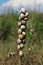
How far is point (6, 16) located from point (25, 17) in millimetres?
410

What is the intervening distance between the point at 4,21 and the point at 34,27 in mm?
644

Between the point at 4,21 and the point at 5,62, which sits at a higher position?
the point at 4,21

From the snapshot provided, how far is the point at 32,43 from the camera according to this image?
15.3 feet

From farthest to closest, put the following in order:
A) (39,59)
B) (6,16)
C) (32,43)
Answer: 1. (6,16)
2. (32,43)
3. (39,59)

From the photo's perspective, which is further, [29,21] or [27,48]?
[29,21]

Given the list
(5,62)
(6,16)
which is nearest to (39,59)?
(5,62)

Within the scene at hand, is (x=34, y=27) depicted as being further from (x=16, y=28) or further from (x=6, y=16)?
(x=6, y=16)

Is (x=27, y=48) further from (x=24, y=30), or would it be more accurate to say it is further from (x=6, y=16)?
(x=6, y=16)

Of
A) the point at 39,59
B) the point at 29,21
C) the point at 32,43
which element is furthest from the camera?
the point at 29,21

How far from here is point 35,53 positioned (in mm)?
4469

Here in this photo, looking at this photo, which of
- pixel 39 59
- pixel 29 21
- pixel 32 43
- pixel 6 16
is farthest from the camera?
pixel 6 16

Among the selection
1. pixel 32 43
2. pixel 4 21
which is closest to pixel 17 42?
pixel 32 43

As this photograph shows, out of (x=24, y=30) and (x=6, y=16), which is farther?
(x=6, y=16)

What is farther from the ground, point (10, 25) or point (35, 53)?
point (10, 25)
